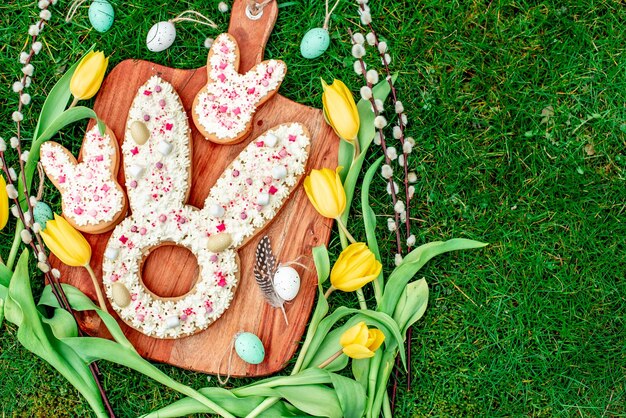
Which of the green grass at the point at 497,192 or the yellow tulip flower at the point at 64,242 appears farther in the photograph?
the green grass at the point at 497,192

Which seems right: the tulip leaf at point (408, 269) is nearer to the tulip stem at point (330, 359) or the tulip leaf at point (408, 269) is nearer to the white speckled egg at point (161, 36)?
the tulip stem at point (330, 359)

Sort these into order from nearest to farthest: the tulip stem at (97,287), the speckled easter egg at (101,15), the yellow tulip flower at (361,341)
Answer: the yellow tulip flower at (361,341)
the tulip stem at (97,287)
the speckled easter egg at (101,15)

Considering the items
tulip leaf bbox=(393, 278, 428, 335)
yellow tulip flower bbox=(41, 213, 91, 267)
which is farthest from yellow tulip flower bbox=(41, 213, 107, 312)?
tulip leaf bbox=(393, 278, 428, 335)

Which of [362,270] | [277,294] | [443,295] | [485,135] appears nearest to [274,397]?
[277,294]

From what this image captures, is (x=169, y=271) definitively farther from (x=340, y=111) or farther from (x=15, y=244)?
(x=340, y=111)

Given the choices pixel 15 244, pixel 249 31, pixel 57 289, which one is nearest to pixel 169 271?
pixel 57 289

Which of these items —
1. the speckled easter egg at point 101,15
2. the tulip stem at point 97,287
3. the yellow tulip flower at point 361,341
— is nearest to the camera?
the yellow tulip flower at point 361,341

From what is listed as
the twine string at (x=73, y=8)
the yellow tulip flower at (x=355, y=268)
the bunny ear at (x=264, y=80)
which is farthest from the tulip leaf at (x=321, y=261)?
the twine string at (x=73, y=8)

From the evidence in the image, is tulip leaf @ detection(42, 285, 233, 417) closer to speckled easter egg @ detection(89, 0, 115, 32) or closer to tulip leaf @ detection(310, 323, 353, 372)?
tulip leaf @ detection(310, 323, 353, 372)
